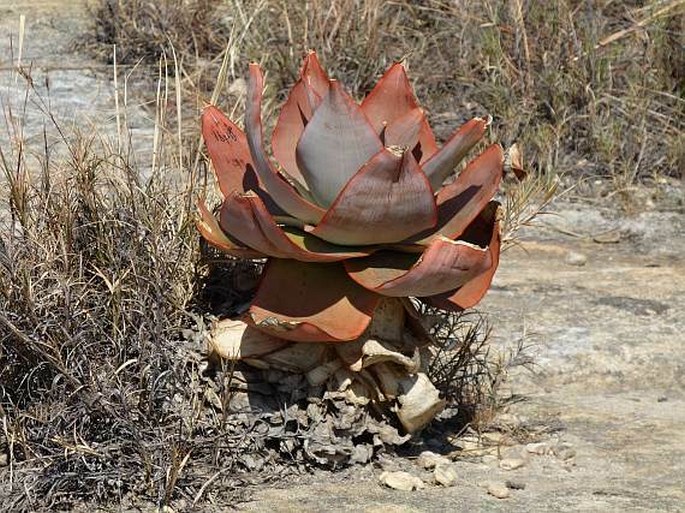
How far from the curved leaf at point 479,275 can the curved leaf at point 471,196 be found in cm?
11

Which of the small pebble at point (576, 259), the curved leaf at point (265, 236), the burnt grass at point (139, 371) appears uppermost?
the curved leaf at point (265, 236)

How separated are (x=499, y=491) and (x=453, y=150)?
37.0 inches

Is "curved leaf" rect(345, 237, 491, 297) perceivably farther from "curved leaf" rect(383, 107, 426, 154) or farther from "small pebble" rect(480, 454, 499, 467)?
"small pebble" rect(480, 454, 499, 467)

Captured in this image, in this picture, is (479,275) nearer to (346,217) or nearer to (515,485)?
(346,217)

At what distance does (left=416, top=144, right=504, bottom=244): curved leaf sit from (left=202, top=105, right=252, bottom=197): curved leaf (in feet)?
1.94

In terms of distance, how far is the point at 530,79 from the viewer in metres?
7.47

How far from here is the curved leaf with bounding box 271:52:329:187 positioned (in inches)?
153

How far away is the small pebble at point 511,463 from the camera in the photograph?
388 centimetres

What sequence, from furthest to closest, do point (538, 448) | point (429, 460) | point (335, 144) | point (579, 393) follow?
point (579, 393)
point (538, 448)
point (429, 460)
point (335, 144)

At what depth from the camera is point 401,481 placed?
361 cm

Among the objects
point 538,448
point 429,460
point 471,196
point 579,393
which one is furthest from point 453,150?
point 579,393

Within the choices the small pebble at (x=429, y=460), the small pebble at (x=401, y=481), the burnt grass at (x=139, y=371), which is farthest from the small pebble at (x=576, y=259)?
the small pebble at (x=401, y=481)

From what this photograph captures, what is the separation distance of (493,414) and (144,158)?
2527mm

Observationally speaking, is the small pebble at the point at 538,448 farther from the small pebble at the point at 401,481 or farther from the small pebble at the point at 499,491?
the small pebble at the point at 401,481
